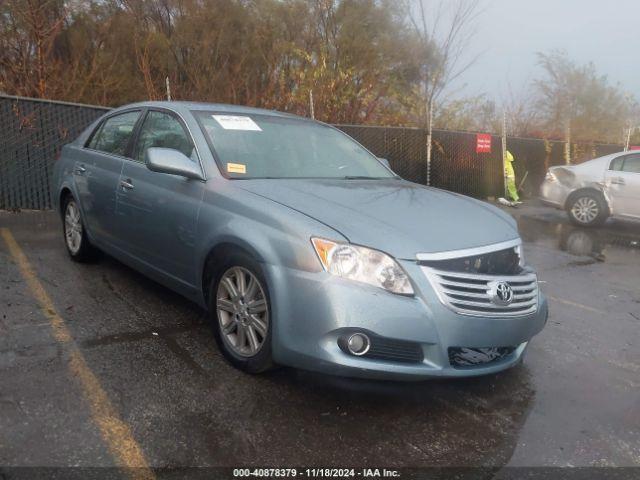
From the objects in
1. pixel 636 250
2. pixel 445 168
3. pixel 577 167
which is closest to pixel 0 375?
pixel 636 250

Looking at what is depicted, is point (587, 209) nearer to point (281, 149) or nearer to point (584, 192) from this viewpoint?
point (584, 192)

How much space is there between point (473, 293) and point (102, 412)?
1872mm

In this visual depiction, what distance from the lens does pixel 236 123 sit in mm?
3846

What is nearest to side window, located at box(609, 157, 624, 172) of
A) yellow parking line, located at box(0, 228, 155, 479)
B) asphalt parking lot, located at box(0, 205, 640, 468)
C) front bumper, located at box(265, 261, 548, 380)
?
asphalt parking lot, located at box(0, 205, 640, 468)

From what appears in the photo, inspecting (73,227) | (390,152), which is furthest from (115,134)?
(390,152)

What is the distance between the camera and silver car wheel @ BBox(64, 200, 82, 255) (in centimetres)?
503

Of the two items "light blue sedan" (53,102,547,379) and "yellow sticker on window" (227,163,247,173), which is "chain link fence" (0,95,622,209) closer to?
"light blue sedan" (53,102,547,379)

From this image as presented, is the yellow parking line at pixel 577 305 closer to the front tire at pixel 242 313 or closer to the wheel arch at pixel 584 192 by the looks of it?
the front tire at pixel 242 313

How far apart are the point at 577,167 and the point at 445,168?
337 centimetres

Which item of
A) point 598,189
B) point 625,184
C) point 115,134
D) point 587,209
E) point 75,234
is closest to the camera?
point 115,134

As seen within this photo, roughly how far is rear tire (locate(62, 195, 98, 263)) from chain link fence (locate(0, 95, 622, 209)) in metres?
3.19

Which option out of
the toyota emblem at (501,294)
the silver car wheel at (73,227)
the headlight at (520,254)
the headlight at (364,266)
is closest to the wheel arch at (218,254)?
the headlight at (364,266)

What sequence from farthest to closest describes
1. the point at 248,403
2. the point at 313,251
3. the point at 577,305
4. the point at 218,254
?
the point at 577,305 → the point at 218,254 → the point at 248,403 → the point at 313,251

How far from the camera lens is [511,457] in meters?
2.47
